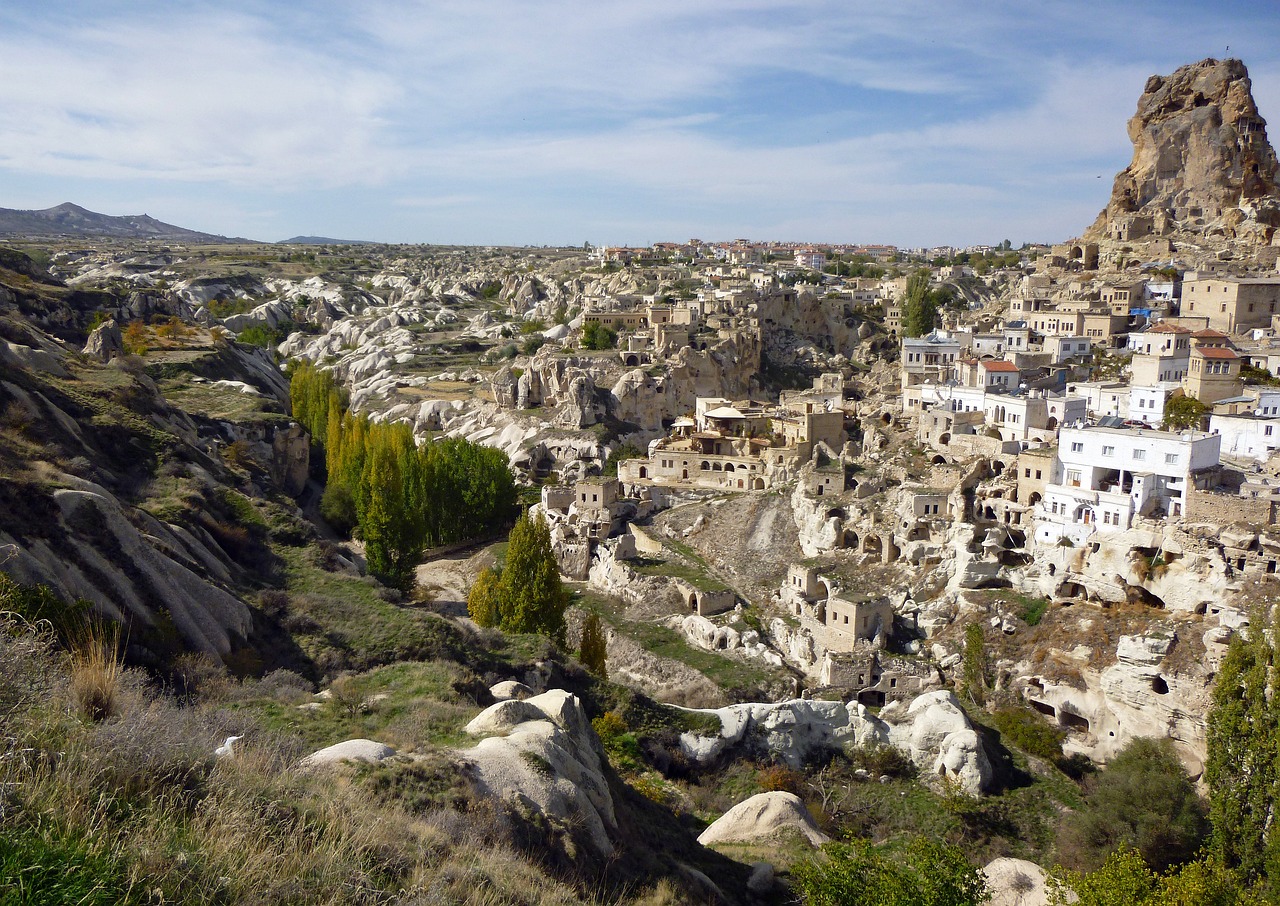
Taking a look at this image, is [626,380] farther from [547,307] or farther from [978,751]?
[547,307]

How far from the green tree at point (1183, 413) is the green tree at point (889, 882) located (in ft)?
85.5

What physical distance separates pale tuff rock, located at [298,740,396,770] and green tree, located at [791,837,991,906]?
6057 mm

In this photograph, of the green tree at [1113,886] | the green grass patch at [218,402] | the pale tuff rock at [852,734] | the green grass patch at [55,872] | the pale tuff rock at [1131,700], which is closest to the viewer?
the green grass patch at [55,872]

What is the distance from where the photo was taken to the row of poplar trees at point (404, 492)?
3438 centimetres

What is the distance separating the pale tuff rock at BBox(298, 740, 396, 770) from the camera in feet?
29.4

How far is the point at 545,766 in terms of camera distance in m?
10.6

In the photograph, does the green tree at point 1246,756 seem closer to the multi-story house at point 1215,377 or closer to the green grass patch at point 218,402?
the multi-story house at point 1215,377

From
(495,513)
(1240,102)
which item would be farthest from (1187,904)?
(1240,102)

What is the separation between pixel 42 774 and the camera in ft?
17.3

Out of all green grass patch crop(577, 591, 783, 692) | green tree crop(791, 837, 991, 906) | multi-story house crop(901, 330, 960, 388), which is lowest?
green grass patch crop(577, 591, 783, 692)

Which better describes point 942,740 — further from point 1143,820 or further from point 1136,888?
point 1136,888

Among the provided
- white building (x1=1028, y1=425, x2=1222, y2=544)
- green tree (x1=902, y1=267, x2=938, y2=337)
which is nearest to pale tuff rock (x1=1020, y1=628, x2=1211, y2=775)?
white building (x1=1028, y1=425, x2=1222, y2=544)

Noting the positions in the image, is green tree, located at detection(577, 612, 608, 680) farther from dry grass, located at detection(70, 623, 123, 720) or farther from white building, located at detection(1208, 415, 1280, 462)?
white building, located at detection(1208, 415, 1280, 462)

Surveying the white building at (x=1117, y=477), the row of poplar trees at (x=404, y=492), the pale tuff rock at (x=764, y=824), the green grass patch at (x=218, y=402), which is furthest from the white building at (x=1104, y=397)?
the green grass patch at (x=218, y=402)
